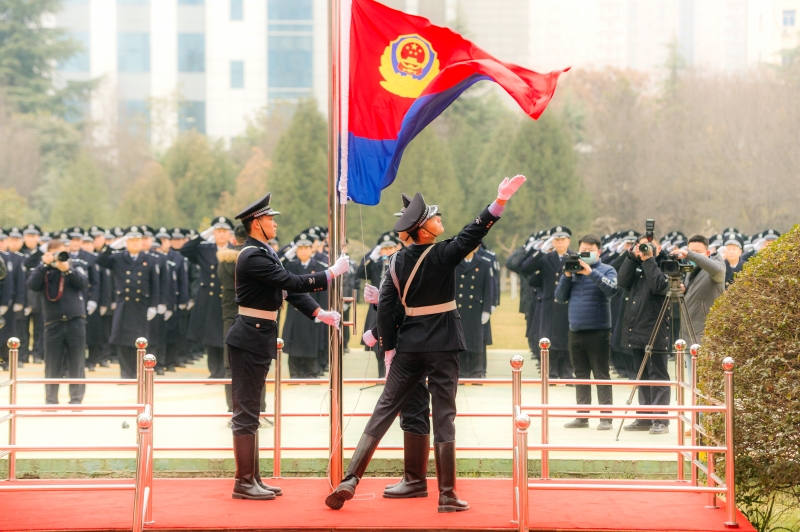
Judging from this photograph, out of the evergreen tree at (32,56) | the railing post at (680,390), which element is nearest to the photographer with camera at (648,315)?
the railing post at (680,390)

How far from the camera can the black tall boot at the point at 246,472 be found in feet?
21.3

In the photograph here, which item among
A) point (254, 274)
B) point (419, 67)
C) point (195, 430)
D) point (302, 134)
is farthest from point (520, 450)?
point (302, 134)

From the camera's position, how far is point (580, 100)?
1694 inches

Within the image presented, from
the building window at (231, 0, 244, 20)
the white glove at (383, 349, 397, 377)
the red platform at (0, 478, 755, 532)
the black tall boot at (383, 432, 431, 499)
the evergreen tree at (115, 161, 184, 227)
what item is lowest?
the red platform at (0, 478, 755, 532)

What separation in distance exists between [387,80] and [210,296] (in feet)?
22.1

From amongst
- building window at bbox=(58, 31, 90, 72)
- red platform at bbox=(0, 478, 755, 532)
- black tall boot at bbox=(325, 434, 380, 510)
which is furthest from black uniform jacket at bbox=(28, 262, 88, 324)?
building window at bbox=(58, 31, 90, 72)

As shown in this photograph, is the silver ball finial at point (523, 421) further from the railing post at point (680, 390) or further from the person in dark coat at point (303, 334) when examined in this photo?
the person in dark coat at point (303, 334)

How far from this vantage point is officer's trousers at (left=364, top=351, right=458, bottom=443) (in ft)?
20.4

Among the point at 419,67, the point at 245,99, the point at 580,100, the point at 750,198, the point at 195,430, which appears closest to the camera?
the point at 419,67

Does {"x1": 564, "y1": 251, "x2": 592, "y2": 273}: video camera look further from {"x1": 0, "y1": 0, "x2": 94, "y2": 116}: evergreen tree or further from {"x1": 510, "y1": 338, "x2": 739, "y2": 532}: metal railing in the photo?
{"x1": 0, "y1": 0, "x2": 94, "y2": 116}: evergreen tree

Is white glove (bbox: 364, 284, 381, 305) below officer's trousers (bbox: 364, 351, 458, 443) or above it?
above

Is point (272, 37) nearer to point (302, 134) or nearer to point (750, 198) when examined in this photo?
point (302, 134)

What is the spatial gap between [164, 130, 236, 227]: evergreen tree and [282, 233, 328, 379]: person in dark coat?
24.0 meters

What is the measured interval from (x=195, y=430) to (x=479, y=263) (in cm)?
469
